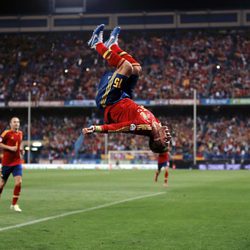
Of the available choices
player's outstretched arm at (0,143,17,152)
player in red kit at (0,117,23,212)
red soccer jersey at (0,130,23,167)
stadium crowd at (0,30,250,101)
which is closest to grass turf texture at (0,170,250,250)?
player in red kit at (0,117,23,212)

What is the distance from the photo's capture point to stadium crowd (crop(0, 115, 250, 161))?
190 feet

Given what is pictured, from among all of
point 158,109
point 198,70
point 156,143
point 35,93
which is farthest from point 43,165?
point 156,143

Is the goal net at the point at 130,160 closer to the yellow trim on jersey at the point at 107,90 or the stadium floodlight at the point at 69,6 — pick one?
the stadium floodlight at the point at 69,6

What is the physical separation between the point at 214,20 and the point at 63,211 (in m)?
54.9

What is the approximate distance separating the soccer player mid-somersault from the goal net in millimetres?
46878

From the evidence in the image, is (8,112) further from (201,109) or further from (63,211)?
(63,211)

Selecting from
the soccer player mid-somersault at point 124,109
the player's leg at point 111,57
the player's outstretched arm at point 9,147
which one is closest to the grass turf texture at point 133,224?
the player's outstretched arm at point 9,147

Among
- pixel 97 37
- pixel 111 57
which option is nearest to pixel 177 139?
pixel 97 37

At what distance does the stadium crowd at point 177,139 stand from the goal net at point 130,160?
0.98 m

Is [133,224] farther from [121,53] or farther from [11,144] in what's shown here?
[11,144]

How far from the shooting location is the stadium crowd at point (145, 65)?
63.1 metres

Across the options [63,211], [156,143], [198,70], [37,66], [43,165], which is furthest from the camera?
[37,66]

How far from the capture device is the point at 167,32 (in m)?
69.2

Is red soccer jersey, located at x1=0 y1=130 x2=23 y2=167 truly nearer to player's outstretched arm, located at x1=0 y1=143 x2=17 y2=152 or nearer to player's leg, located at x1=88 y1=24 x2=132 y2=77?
player's outstretched arm, located at x1=0 y1=143 x2=17 y2=152
